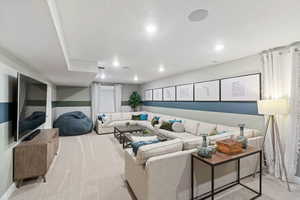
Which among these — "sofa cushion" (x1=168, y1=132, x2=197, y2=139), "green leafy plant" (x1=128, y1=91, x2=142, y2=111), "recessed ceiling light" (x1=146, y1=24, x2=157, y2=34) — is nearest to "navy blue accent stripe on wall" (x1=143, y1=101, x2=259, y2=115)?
"sofa cushion" (x1=168, y1=132, x2=197, y2=139)

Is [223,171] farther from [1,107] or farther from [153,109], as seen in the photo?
[153,109]

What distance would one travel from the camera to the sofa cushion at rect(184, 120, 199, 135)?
3995 millimetres

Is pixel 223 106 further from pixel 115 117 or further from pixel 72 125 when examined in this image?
Result: pixel 72 125

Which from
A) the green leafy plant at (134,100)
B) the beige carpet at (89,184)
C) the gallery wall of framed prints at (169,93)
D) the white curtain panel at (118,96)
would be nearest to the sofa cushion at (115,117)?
the white curtain panel at (118,96)

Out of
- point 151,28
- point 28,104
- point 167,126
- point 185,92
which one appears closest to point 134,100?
point 185,92

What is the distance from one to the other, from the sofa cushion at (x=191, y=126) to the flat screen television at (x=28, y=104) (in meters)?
3.77

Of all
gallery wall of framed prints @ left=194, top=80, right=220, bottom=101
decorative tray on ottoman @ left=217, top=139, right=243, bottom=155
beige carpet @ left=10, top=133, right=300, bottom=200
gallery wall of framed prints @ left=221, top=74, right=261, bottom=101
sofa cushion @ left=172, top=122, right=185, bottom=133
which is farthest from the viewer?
sofa cushion @ left=172, top=122, right=185, bottom=133

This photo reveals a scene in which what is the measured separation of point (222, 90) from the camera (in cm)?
368

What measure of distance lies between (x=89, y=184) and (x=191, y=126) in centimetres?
293

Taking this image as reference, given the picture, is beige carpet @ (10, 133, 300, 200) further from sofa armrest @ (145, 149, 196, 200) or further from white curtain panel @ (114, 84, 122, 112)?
white curtain panel @ (114, 84, 122, 112)

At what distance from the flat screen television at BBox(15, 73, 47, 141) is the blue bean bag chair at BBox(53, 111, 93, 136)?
100 inches

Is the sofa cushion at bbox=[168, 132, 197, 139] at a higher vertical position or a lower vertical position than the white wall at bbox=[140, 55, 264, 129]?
lower

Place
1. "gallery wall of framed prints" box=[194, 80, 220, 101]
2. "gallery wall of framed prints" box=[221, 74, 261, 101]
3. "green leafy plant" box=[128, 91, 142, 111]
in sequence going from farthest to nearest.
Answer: "green leafy plant" box=[128, 91, 142, 111], "gallery wall of framed prints" box=[194, 80, 220, 101], "gallery wall of framed prints" box=[221, 74, 261, 101]

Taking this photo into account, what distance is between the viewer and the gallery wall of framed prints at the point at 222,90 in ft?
10.0
